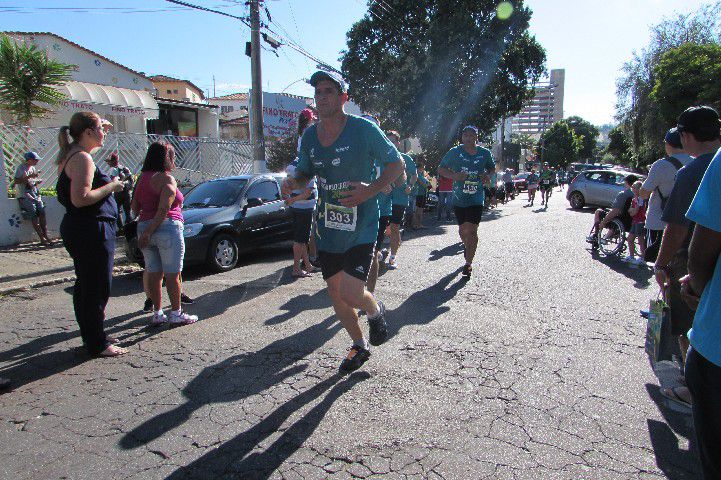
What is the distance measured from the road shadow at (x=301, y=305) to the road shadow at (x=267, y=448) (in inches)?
68.3

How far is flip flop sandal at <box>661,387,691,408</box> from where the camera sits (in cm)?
312

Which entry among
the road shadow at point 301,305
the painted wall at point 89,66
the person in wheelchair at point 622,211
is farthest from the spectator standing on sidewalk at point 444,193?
the painted wall at point 89,66

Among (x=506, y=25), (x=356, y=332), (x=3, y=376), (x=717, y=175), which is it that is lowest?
(x=3, y=376)

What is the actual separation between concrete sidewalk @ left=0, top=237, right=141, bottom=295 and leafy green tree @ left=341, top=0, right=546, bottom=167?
14008mm

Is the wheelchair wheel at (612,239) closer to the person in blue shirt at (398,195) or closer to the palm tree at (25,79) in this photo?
the person in blue shirt at (398,195)

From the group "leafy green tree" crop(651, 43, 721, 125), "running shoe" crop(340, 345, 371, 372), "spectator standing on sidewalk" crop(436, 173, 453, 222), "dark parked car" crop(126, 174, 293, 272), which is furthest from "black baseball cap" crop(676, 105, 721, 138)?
"leafy green tree" crop(651, 43, 721, 125)

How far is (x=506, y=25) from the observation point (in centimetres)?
2038

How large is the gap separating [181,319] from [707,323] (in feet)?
14.2

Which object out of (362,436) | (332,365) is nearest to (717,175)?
(362,436)

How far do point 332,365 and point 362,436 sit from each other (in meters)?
1.04

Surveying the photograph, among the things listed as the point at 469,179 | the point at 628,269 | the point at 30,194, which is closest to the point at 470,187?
the point at 469,179

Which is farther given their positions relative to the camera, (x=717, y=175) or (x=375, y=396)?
(x=375, y=396)

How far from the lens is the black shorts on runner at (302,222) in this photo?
6.62 metres

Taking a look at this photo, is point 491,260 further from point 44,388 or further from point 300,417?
point 44,388
